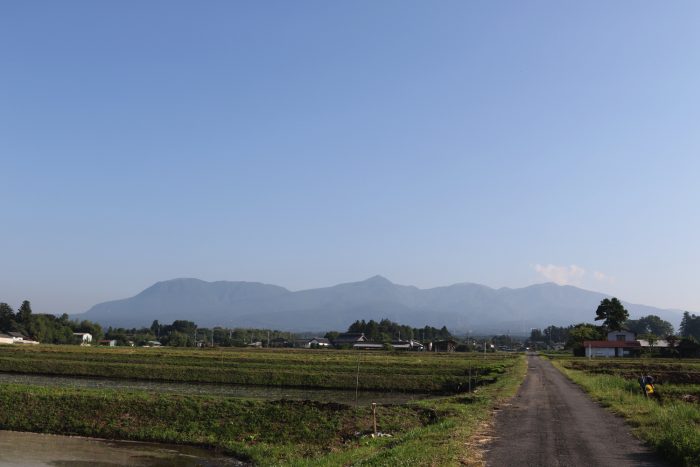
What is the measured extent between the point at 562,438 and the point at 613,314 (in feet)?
344

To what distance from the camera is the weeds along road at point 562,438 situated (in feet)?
42.8

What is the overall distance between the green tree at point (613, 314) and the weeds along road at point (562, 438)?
309 feet

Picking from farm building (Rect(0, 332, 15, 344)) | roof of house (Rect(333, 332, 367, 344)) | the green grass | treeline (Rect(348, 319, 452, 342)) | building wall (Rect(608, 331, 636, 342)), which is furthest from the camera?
treeline (Rect(348, 319, 452, 342))

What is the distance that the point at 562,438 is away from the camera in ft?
52.0

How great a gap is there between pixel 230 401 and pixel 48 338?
380 ft

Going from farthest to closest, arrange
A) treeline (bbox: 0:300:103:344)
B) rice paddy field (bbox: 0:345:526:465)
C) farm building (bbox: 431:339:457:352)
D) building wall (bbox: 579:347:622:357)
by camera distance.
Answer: farm building (bbox: 431:339:457:352), treeline (bbox: 0:300:103:344), building wall (bbox: 579:347:622:357), rice paddy field (bbox: 0:345:526:465)

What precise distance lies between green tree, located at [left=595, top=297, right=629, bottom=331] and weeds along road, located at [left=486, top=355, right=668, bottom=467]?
3713 inches

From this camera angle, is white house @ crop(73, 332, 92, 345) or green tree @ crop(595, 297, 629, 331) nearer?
green tree @ crop(595, 297, 629, 331)

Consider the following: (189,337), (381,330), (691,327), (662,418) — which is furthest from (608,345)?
(189,337)

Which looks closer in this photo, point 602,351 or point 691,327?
point 602,351

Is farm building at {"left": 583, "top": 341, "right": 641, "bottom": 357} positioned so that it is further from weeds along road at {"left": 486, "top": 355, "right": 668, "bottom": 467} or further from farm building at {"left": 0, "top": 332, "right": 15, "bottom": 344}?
farm building at {"left": 0, "top": 332, "right": 15, "bottom": 344}

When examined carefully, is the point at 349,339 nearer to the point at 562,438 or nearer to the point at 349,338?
the point at 349,338

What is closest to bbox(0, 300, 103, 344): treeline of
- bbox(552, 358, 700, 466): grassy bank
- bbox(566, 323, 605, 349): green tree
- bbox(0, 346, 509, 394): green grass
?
bbox(0, 346, 509, 394): green grass

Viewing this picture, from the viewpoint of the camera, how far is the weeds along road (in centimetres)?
1304
